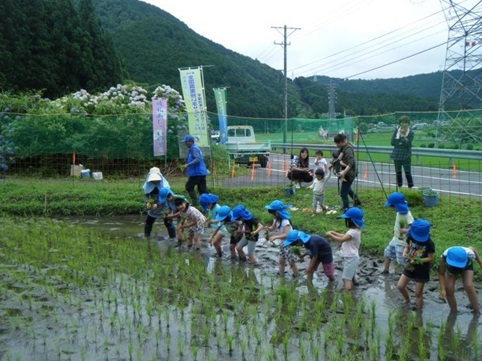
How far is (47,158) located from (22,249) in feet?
25.3

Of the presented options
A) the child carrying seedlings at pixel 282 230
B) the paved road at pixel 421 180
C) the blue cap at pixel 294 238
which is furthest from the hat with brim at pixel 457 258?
the paved road at pixel 421 180

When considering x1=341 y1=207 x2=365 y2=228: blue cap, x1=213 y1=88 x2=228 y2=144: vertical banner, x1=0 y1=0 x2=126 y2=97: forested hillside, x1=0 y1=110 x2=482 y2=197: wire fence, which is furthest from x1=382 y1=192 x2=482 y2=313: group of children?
x1=0 y1=0 x2=126 y2=97: forested hillside

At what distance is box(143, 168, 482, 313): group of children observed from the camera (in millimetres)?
5504

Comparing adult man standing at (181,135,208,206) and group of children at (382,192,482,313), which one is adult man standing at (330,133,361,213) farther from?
group of children at (382,192,482,313)

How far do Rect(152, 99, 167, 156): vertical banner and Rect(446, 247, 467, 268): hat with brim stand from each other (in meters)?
9.57

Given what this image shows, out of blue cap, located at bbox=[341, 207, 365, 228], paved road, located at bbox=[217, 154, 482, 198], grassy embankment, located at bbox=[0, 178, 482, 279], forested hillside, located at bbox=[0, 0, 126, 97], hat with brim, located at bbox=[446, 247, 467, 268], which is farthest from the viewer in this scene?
forested hillside, located at bbox=[0, 0, 126, 97]

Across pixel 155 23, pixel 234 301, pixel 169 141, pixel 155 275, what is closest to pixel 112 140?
pixel 169 141

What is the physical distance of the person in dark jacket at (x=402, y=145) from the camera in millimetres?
10031

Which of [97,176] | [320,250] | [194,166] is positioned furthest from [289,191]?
[97,176]

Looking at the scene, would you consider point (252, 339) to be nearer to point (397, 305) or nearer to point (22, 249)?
point (397, 305)

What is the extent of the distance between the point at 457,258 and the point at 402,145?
5.09 metres

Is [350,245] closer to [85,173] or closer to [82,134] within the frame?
[85,173]

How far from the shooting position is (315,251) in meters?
6.54

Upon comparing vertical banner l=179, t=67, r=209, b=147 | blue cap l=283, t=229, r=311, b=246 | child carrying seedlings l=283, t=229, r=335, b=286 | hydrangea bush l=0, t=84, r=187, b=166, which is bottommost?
child carrying seedlings l=283, t=229, r=335, b=286
